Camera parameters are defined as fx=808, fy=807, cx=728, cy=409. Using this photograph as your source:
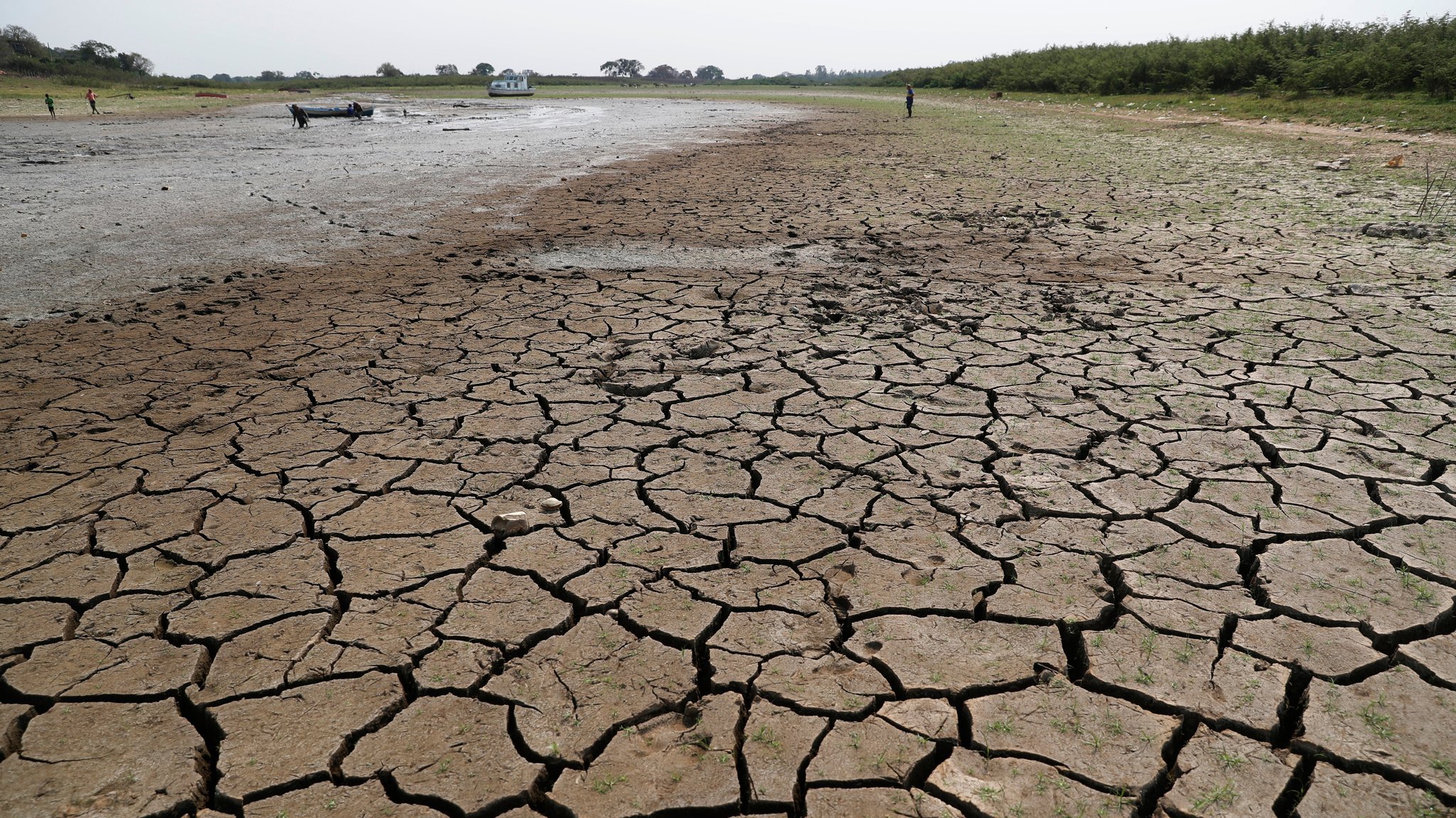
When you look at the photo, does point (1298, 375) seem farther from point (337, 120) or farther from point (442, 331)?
point (337, 120)

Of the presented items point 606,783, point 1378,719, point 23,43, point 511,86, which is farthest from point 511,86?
point 1378,719

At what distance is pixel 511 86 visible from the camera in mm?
49500

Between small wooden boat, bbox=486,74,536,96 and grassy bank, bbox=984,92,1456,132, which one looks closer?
grassy bank, bbox=984,92,1456,132

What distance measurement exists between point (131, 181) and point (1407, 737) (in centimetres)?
1420

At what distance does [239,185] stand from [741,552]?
36.8 ft

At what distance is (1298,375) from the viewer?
12.1 ft

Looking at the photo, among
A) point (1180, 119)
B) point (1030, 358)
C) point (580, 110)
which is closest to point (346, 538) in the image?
point (1030, 358)

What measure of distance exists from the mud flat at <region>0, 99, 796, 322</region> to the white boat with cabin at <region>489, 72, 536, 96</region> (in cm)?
2595

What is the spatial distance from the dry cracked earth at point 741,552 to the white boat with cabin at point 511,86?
157ft

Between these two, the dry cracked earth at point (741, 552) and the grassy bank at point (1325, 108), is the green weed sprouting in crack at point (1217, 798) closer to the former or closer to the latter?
the dry cracked earth at point (741, 552)

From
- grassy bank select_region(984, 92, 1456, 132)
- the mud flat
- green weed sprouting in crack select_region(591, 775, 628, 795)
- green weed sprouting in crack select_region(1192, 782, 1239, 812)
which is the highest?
grassy bank select_region(984, 92, 1456, 132)

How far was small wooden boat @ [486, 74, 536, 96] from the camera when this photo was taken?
159 ft

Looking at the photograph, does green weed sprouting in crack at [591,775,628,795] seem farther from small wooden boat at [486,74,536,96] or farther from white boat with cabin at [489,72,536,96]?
white boat with cabin at [489,72,536,96]

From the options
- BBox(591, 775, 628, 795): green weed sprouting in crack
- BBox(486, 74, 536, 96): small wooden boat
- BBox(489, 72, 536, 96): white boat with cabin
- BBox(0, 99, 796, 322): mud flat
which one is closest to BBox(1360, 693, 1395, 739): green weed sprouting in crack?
BBox(591, 775, 628, 795): green weed sprouting in crack
